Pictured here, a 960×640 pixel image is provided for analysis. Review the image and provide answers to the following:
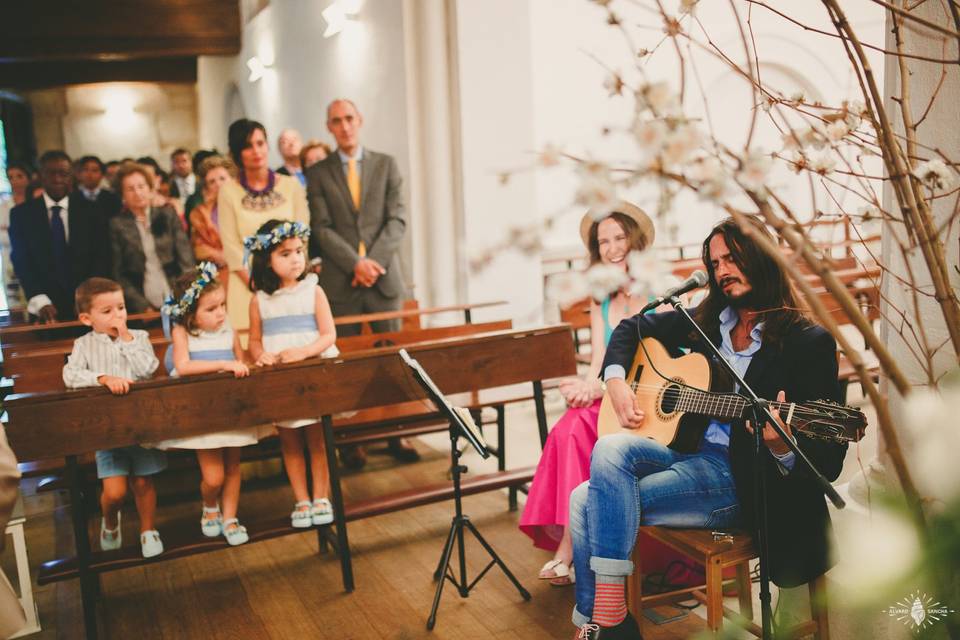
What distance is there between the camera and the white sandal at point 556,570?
3.13 m

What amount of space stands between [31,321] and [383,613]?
172 inches

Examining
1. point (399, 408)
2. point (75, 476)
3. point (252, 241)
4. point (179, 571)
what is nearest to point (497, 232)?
point (399, 408)

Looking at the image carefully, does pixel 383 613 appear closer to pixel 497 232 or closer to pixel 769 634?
pixel 769 634

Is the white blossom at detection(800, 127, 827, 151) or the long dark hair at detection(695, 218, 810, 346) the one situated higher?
the white blossom at detection(800, 127, 827, 151)

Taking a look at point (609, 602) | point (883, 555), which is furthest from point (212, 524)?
point (883, 555)

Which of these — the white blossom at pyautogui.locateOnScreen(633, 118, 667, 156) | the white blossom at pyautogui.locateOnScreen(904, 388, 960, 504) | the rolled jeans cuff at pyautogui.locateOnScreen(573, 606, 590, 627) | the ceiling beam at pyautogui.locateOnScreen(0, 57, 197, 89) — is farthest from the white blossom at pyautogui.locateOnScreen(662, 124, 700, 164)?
the ceiling beam at pyautogui.locateOnScreen(0, 57, 197, 89)

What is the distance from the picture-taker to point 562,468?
9.87ft

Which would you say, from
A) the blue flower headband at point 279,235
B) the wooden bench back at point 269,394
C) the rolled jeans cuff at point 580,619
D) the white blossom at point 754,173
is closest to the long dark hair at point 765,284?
the rolled jeans cuff at point 580,619

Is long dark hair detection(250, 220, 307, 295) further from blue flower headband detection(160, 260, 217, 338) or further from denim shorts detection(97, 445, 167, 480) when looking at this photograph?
denim shorts detection(97, 445, 167, 480)

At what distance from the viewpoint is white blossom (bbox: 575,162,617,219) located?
2.51 feet

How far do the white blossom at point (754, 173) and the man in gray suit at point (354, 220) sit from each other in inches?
169

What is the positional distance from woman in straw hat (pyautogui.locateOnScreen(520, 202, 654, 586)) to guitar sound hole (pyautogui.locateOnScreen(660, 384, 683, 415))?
1.52 feet

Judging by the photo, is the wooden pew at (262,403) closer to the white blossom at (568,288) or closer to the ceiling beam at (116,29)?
the white blossom at (568,288)

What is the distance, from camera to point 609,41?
819 cm
